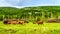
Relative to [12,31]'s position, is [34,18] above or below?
above

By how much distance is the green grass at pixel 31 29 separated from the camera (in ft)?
5.05

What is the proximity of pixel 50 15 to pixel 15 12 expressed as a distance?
0.43m

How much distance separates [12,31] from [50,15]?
0.49 meters

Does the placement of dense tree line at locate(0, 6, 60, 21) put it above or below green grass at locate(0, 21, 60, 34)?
above

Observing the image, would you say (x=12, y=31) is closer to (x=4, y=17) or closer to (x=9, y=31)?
(x=9, y=31)

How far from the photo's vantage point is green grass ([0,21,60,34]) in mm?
1539

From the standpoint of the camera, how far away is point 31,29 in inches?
61.1

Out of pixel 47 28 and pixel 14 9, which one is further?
pixel 14 9

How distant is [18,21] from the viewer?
64.2 inches

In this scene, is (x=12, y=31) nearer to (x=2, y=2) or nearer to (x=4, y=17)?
(x=4, y=17)

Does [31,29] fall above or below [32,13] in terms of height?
below

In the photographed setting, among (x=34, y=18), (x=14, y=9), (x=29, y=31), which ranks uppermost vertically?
(x=14, y=9)

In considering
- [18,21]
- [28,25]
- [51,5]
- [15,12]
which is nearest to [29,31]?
[28,25]

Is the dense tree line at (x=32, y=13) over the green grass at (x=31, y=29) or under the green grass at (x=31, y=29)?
over
